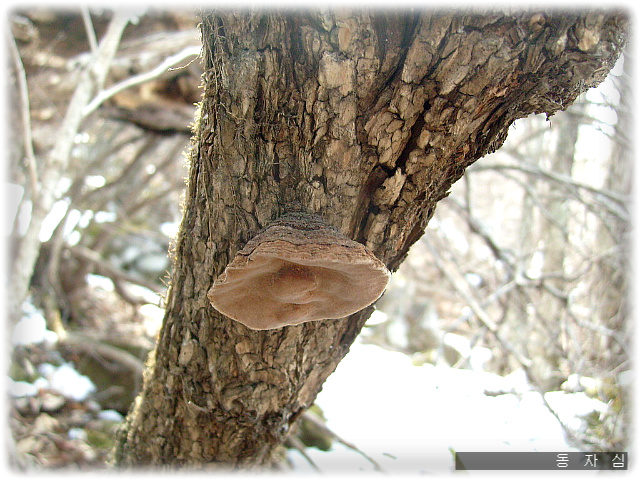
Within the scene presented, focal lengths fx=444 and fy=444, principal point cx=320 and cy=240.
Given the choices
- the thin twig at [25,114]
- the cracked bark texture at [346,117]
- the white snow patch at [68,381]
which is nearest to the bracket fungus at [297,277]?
the cracked bark texture at [346,117]

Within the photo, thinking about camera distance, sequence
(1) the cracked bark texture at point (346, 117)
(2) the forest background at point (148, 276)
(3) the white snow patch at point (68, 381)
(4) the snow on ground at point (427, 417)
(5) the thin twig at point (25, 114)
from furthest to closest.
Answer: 1. (3) the white snow patch at point (68, 381)
2. (2) the forest background at point (148, 276)
3. (4) the snow on ground at point (427, 417)
4. (5) the thin twig at point (25, 114)
5. (1) the cracked bark texture at point (346, 117)

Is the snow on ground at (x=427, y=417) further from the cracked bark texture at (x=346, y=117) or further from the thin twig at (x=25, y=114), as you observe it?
the thin twig at (x=25, y=114)

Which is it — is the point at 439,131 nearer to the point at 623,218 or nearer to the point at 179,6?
the point at 623,218

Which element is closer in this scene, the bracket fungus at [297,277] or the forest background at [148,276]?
the bracket fungus at [297,277]

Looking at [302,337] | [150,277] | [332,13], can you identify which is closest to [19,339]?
[150,277]

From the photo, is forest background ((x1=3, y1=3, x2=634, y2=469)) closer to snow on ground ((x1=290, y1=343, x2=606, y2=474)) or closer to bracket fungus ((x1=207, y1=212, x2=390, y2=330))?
snow on ground ((x1=290, y1=343, x2=606, y2=474))

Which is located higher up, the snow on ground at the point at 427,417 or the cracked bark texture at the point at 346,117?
the cracked bark texture at the point at 346,117
